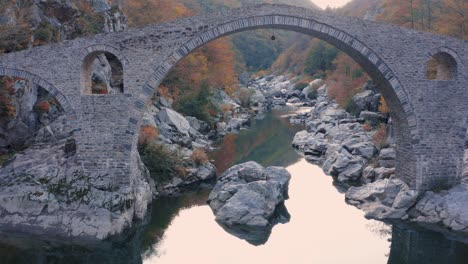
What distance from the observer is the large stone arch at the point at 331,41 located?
11.2m

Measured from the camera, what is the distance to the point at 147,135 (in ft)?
47.0

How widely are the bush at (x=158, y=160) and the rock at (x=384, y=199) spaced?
6.27m

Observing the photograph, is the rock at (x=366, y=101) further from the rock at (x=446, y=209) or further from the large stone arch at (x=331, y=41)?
the rock at (x=446, y=209)

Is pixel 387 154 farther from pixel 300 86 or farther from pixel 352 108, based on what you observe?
pixel 300 86

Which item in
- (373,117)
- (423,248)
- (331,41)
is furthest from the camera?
(373,117)

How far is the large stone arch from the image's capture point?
1119 centimetres

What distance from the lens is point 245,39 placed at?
62562mm

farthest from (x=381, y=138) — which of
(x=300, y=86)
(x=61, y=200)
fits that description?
(x=300, y=86)

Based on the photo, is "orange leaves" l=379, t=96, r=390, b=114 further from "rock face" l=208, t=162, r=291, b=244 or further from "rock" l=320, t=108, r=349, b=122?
"rock face" l=208, t=162, r=291, b=244

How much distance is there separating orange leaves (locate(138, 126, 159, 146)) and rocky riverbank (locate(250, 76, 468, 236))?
710 centimetres

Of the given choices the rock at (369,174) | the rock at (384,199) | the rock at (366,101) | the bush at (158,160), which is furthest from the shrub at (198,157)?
the rock at (366,101)

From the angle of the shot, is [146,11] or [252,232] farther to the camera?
[146,11]

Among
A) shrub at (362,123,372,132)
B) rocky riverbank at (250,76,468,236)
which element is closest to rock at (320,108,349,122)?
rocky riverbank at (250,76,468,236)

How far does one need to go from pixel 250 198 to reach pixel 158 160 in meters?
3.78
